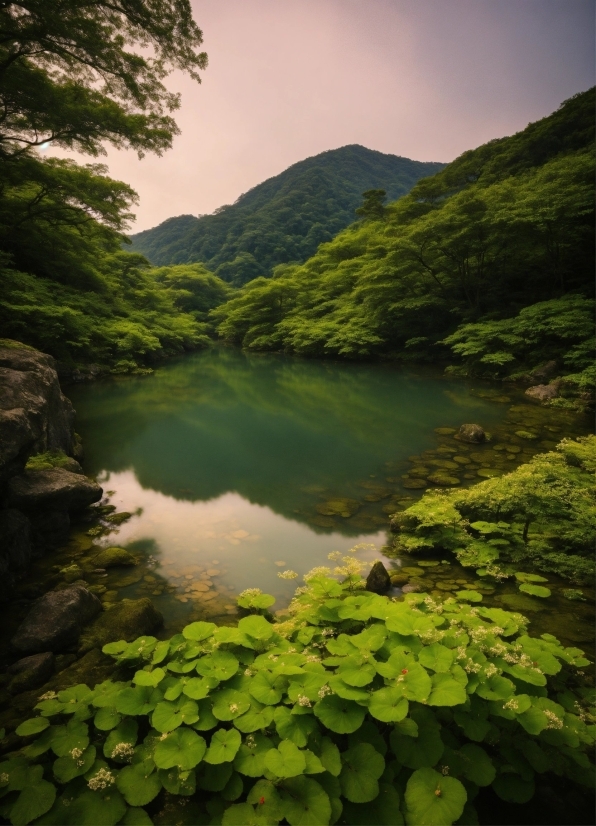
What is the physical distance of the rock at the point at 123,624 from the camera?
3.59 m

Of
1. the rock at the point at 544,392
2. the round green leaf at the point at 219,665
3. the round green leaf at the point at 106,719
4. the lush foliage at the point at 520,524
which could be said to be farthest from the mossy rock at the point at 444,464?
the round green leaf at the point at 106,719

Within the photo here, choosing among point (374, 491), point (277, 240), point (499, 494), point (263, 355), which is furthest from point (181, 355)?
point (277, 240)

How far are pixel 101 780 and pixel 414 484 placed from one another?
253 inches

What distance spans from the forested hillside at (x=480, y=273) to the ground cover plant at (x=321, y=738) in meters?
14.8

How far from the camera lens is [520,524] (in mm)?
5242

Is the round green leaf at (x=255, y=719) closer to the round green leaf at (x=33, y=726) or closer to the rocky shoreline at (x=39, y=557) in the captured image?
the round green leaf at (x=33, y=726)

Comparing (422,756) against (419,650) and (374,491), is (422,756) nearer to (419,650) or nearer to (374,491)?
(419,650)

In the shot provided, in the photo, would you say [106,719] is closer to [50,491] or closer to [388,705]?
[388,705]

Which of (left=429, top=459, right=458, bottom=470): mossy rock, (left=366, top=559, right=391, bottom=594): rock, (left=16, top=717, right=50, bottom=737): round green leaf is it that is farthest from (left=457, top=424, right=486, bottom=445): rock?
(left=16, top=717, right=50, bottom=737): round green leaf

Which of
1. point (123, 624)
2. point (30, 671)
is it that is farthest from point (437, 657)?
point (30, 671)

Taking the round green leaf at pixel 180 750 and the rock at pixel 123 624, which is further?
the rock at pixel 123 624

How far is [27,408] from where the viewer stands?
5.18m

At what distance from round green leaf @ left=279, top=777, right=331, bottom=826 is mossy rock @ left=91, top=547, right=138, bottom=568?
399 centimetres

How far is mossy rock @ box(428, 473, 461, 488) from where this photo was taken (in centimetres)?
726
